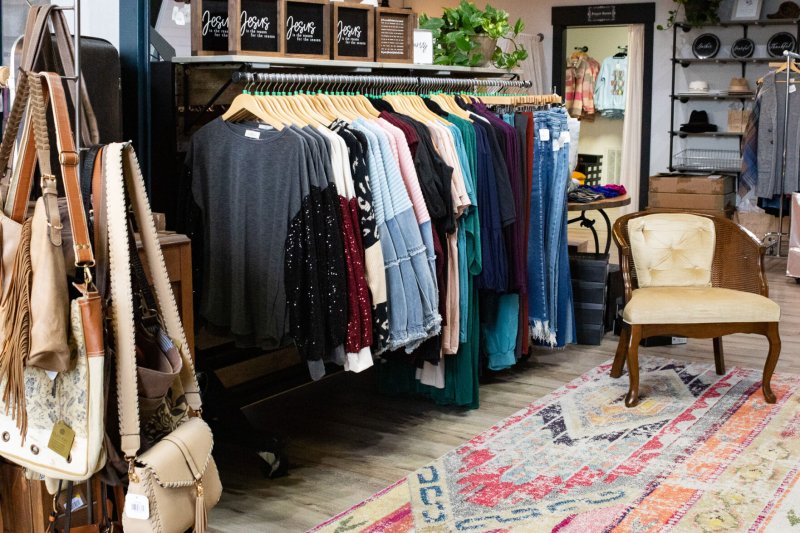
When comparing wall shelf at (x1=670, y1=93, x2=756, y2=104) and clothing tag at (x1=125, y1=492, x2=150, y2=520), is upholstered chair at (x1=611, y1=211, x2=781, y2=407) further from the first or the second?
wall shelf at (x1=670, y1=93, x2=756, y2=104)

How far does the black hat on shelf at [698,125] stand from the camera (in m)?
9.77

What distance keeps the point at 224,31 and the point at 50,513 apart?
Answer: 2.00m

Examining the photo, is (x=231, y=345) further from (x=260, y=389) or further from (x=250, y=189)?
(x=250, y=189)

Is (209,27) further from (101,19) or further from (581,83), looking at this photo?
(581,83)

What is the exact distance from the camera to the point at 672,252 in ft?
15.2

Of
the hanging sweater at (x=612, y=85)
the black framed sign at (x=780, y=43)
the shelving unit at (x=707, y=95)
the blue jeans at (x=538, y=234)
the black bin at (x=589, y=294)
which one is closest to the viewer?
the blue jeans at (x=538, y=234)

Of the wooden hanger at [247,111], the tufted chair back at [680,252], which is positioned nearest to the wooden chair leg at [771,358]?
the tufted chair back at [680,252]

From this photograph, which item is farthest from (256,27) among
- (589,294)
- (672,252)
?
(589,294)

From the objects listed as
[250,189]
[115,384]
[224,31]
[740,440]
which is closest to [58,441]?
[115,384]

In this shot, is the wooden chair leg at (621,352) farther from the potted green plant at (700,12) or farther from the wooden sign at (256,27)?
the potted green plant at (700,12)

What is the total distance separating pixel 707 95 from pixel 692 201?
1.18m

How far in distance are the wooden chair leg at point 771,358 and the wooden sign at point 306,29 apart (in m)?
2.20

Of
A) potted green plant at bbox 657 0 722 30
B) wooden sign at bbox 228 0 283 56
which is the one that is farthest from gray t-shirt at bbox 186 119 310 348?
potted green plant at bbox 657 0 722 30

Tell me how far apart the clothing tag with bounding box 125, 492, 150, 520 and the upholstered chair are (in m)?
2.77
